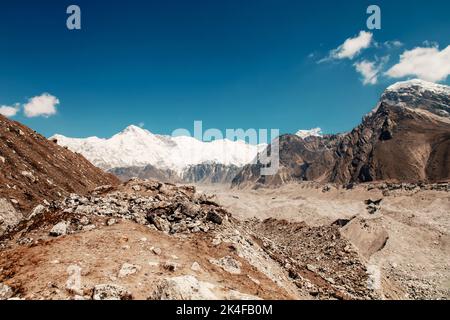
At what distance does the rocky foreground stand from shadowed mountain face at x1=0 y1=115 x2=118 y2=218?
10.1 metres

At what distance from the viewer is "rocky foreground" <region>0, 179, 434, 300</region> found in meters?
12.9

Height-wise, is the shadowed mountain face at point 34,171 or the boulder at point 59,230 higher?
the shadowed mountain face at point 34,171

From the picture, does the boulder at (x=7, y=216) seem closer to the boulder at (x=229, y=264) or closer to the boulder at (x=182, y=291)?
the boulder at (x=229, y=264)

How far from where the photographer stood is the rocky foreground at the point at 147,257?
42.4 feet

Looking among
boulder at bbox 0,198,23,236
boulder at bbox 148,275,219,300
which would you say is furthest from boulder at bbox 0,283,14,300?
boulder at bbox 0,198,23,236

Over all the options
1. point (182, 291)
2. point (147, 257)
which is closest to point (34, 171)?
point (147, 257)

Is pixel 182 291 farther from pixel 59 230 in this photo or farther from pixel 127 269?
pixel 59 230

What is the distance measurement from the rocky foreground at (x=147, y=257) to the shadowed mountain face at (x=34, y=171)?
10.1 metres

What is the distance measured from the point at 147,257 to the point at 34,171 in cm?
2731

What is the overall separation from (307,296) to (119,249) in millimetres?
10491

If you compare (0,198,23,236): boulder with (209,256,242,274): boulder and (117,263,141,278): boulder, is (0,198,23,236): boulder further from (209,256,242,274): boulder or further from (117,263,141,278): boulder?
(209,256,242,274): boulder

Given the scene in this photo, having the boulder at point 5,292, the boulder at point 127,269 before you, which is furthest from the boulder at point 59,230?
the boulder at point 127,269

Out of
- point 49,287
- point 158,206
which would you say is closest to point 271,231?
point 158,206
